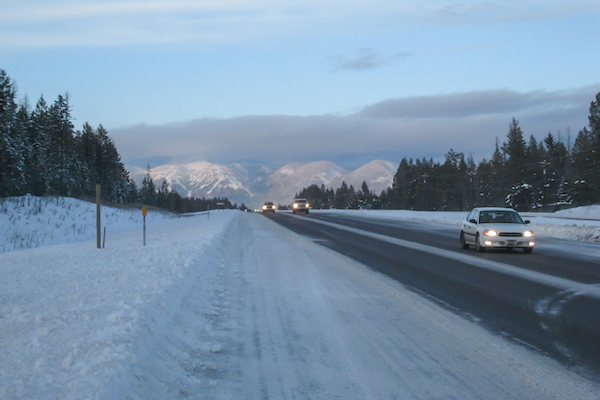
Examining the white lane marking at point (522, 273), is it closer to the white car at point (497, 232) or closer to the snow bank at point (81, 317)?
the white car at point (497, 232)

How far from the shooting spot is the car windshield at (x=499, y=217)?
16666 millimetres

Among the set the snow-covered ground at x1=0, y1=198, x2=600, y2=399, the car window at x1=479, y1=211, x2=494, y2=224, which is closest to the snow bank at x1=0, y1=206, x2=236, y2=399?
the snow-covered ground at x1=0, y1=198, x2=600, y2=399

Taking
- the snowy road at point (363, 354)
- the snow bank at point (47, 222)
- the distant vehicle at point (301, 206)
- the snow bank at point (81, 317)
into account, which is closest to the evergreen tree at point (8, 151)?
the snow bank at point (47, 222)

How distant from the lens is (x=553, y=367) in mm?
4703

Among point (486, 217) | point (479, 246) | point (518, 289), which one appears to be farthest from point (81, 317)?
point (486, 217)

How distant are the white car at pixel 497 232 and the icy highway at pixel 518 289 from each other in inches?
13.5

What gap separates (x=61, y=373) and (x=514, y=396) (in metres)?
3.87

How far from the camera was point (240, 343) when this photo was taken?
555cm

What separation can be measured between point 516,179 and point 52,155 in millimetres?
81890

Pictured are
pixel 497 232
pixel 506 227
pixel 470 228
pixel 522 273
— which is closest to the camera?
pixel 522 273

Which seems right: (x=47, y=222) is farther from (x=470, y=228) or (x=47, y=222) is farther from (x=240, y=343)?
(x=240, y=343)

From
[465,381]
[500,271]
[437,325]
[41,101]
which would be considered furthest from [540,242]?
[41,101]

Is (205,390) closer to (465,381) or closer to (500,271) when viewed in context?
(465,381)

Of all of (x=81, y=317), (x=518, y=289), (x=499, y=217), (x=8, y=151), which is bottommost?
(x=518, y=289)
